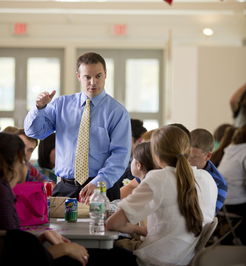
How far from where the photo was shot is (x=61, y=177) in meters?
3.63

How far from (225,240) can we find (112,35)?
24.0ft

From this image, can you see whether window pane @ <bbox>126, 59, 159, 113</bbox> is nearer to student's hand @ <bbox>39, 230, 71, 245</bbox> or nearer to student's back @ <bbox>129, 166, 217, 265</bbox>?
student's back @ <bbox>129, 166, 217, 265</bbox>

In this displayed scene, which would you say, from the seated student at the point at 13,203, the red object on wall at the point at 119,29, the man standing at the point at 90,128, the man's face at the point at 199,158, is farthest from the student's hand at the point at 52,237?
the red object on wall at the point at 119,29

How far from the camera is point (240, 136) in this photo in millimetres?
1982

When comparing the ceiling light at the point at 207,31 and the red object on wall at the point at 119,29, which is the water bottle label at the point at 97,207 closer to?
the red object on wall at the point at 119,29

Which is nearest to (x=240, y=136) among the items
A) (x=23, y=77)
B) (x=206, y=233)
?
(x=206, y=233)

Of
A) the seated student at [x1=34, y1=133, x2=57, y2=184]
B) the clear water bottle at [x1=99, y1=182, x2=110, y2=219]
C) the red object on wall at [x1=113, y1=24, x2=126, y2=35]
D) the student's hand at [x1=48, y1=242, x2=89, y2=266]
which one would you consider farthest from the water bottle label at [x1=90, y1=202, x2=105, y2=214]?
the red object on wall at [x1=113, y1=24, x2=126, y2=35]

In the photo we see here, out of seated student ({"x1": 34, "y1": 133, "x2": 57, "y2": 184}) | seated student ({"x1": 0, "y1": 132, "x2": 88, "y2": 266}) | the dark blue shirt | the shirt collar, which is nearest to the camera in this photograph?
seated student ({"x1": 0, "y1": 132, "x2": 88, "y2": 266})

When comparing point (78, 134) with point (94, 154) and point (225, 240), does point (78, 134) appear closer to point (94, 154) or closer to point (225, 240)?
point (94, 154)

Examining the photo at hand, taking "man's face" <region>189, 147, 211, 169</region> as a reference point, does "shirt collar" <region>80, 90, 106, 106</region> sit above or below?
above

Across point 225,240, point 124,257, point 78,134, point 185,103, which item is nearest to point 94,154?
point 78,134

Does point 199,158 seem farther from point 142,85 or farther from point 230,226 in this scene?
point 142,85

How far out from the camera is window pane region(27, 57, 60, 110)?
9.20 meters

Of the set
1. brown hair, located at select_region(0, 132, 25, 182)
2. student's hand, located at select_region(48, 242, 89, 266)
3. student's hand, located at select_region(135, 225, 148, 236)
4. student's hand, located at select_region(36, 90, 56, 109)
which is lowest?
student's hand, located at select_region(48, 242, 89, 266)
